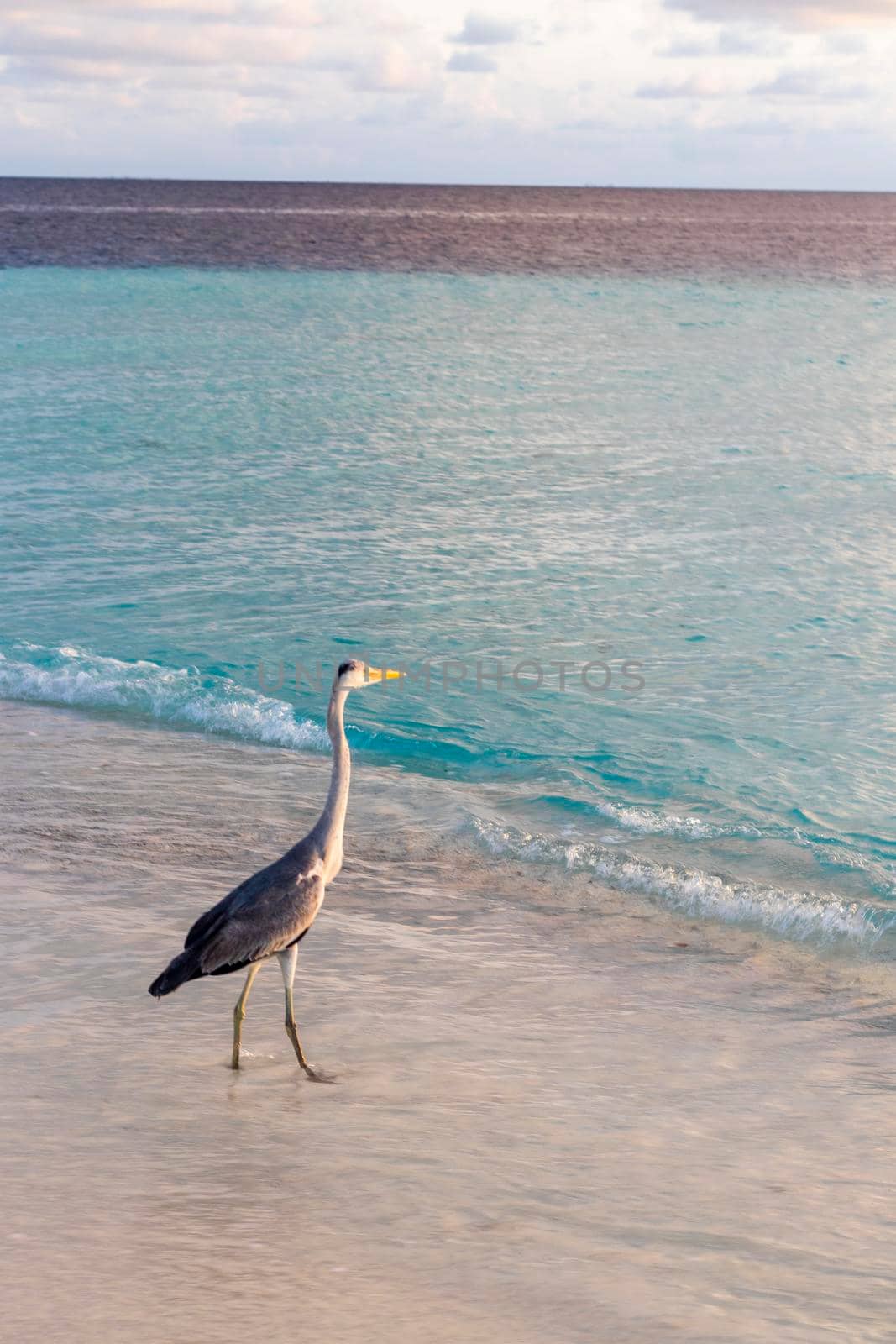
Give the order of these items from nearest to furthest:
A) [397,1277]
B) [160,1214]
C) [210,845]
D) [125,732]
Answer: [397,1277]
[160,1214]
[210,845]
[125,732]

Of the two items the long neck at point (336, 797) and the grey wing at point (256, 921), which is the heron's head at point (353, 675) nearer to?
the long neck at point (336, 797)

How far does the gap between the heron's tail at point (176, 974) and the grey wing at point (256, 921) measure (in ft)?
0.09

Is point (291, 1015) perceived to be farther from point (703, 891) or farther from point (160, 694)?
point (160, 694)

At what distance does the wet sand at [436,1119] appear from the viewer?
13.1ft

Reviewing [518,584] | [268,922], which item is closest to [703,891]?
[268,922]

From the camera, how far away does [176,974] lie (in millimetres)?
5285

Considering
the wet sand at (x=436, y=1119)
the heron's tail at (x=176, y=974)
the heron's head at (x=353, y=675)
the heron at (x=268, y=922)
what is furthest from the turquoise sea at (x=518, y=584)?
the heron's tail at (x=176, y=974)

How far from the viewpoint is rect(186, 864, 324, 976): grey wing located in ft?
17.6

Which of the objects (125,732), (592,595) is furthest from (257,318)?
(125,732)

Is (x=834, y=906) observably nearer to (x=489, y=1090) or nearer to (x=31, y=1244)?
(x=489, y=1090)

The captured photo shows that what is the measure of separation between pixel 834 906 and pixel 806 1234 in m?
3.73

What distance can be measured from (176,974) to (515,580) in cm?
1086

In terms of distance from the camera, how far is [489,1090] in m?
5.50

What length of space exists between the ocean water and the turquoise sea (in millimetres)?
49
